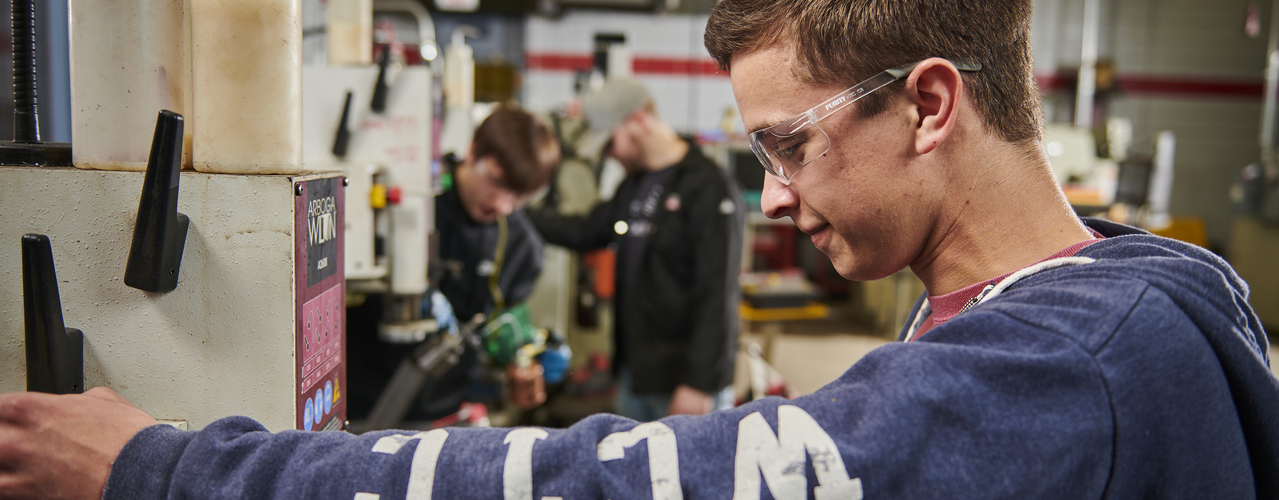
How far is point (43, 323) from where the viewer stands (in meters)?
0.59

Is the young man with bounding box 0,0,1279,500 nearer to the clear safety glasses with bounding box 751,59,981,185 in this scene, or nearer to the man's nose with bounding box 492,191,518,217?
the clear safety glasses with bounding box 751,59,981,185

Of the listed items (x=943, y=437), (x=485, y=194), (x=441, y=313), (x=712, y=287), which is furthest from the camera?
(x=485, y=194)

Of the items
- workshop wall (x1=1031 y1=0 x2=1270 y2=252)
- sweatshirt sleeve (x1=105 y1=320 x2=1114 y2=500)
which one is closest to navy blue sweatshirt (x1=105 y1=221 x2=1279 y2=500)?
sweatshirt sleeve (x1=105 y1=320 x2=1114 y2=500)

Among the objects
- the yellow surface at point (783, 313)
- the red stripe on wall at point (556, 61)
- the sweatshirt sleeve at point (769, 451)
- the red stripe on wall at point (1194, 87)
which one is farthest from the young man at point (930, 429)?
the red stripe on wall at point (1194, 87)

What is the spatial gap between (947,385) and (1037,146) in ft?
1.08

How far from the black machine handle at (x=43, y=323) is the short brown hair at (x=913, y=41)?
0.63m

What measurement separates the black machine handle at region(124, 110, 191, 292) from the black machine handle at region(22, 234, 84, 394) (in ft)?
0.17

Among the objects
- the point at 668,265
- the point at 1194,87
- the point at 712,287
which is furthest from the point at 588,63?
the point at 1194,87

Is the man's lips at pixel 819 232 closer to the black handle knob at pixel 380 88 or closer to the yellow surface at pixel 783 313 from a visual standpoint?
the black handle knob at pixel 380 88

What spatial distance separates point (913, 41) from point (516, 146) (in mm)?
1804

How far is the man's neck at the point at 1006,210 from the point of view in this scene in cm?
68

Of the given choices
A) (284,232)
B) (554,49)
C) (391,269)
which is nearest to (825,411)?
(284,232)

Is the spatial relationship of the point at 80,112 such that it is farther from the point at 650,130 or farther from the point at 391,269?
the point at 650,130

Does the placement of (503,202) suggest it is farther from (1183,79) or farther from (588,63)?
(1183,79)
